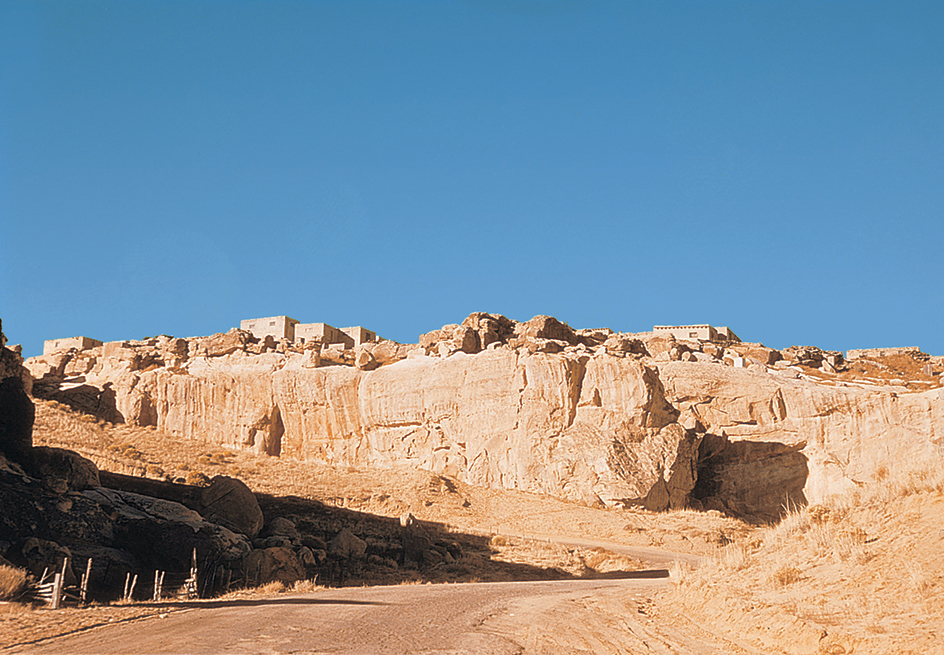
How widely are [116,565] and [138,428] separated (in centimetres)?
3189

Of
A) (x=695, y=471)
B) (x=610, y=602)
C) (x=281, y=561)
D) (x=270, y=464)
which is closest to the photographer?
(x=610, y=602)

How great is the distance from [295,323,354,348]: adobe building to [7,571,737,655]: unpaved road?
1741 inches

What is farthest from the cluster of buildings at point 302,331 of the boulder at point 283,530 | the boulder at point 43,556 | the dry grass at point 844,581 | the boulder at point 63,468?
the dry grass at point 844,581

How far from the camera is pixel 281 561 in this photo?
19.6 meters

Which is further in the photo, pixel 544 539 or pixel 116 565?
pixel 544 539

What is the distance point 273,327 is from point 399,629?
51571 millimetres

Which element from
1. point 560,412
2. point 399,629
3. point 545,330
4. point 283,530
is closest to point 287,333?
point 545,330

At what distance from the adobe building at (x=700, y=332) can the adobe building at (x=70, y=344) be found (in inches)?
1688

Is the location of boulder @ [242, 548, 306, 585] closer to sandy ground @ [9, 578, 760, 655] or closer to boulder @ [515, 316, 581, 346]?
sandy ground @ [9, 578, 760, 655]

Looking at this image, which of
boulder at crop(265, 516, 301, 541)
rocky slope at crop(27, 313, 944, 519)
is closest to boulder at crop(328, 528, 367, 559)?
boulder at crop(265, 516, 301, 541)

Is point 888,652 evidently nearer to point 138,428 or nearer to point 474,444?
point 474,444

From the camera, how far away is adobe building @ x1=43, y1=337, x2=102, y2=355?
2373 inches

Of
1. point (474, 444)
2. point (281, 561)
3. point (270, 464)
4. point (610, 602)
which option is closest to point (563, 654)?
point (610, 602)

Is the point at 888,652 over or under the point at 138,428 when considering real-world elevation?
under
